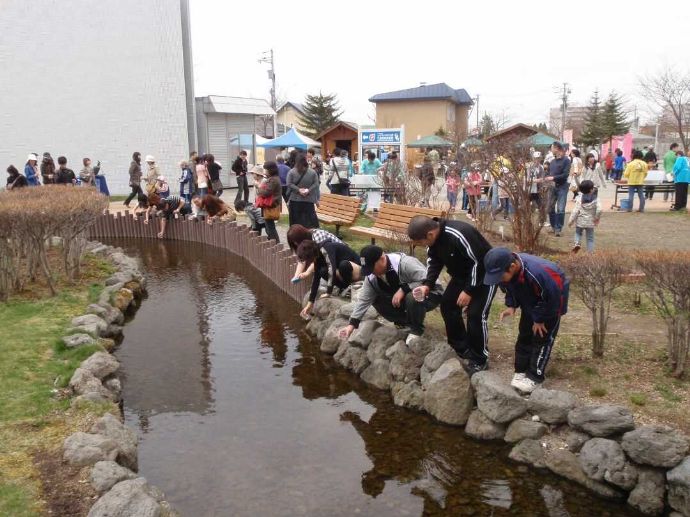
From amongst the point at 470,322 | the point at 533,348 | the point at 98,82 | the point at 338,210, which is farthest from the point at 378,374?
the point at 98,82

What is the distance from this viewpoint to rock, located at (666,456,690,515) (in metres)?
3.87

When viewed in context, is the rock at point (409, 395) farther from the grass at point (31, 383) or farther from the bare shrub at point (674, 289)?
the grass at point (31, 383)

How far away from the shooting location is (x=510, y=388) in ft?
16.4

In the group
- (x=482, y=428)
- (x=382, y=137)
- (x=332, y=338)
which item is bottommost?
(x=482, y=428)

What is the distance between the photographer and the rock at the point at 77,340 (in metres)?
6.63

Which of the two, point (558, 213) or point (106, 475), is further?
point (558, 213)

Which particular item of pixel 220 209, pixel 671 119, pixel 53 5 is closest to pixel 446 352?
pixel 220 209

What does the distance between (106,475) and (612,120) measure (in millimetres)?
60632

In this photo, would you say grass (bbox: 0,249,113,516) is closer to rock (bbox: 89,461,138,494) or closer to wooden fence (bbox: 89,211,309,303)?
rock (bbox: 89,461,138,494)

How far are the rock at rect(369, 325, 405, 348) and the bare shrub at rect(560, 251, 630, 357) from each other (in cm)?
178

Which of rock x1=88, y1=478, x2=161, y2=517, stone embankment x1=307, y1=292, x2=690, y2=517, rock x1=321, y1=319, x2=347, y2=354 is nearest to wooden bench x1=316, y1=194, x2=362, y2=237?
rock x1=321, y1=319, x2=347, y2=354

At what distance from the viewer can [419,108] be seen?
5131 cm

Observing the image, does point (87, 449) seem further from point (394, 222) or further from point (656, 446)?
point (394, 222)

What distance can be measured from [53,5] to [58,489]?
76.3 ft
